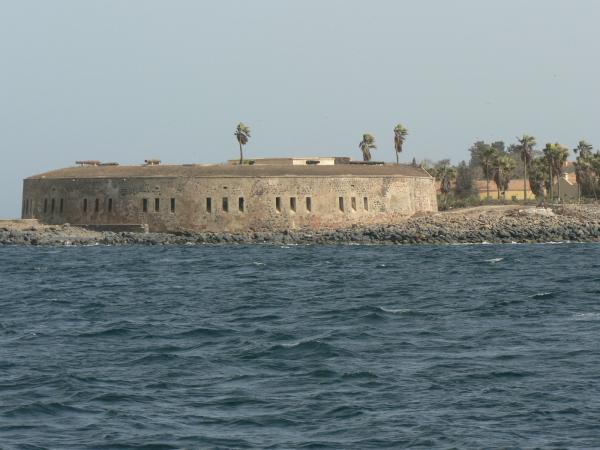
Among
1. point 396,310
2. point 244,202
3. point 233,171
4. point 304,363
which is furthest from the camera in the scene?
point 233,171

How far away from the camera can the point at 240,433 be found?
1480 cm

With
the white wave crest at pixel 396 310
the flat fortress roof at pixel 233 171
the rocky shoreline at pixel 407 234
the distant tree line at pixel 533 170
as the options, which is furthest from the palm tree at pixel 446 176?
→ the white wave crest at pixel 396 310

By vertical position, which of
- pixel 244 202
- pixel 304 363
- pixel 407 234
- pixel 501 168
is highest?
pixel 501 168

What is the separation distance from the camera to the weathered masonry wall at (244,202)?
67.9 metres

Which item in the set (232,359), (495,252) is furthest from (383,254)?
(232,359)

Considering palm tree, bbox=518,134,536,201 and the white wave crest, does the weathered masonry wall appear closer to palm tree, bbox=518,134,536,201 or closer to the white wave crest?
palm tree, bbox=518,134,536,201

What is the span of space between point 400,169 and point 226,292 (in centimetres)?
4042

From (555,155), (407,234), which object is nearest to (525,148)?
(555,155)

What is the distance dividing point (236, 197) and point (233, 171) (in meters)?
2.00

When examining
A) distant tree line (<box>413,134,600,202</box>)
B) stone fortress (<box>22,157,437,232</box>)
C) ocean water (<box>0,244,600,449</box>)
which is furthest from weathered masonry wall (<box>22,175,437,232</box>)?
ocean water (<box>0,244,600,449</box>)

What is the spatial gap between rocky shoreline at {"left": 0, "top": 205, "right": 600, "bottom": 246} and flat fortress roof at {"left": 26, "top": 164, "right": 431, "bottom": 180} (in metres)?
3.86

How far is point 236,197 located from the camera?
68.0 meters

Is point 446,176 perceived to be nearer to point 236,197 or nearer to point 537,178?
point 537,178

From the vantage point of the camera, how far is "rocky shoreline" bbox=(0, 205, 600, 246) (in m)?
64.1
